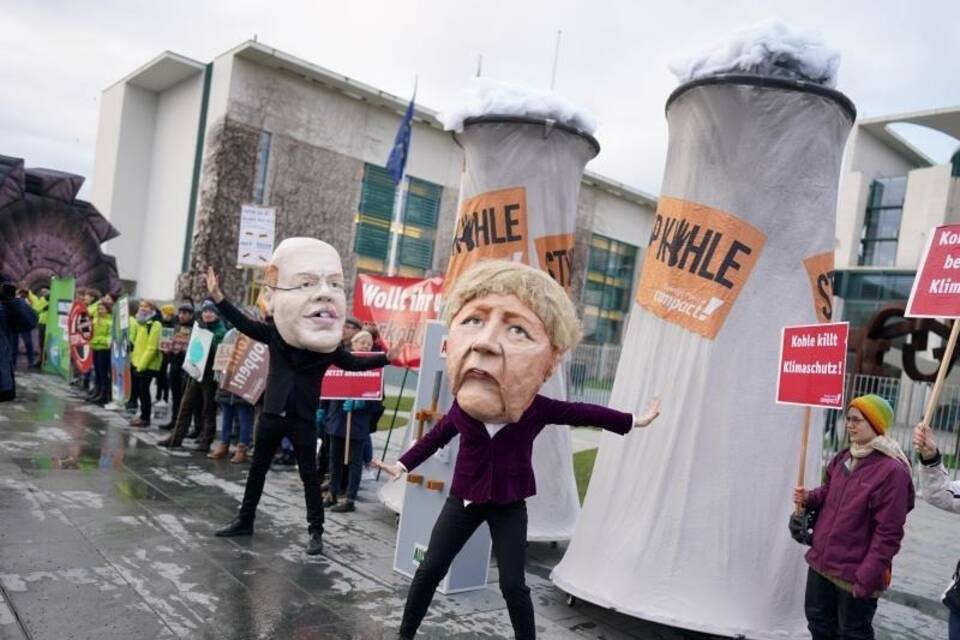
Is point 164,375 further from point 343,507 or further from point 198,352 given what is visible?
point 343,507

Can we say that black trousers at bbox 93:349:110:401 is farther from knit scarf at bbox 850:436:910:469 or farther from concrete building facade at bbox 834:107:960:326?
concrete building facade at bbox 834:107:960:326

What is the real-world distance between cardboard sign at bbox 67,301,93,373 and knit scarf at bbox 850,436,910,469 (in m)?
11.3

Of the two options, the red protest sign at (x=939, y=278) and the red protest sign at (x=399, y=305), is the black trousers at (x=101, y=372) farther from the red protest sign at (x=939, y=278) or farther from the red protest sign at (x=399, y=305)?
the red protest sign at (x=939, y=278)

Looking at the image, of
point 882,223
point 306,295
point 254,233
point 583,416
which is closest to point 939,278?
point 583,416

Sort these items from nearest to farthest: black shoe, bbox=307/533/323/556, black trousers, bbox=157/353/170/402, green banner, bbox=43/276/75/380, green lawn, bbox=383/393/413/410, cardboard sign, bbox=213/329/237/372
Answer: black shoe, bbox=307/533/323/556, cardboard sign, bbox=213/329/237/372, black trousers, bbox=157/353/170/402, green banner, bbox=43/276/75/380, green lawn, bbox=383/393/413/410

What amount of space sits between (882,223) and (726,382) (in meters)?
28.1

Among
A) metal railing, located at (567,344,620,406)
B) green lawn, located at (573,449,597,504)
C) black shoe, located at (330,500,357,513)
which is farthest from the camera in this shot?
metal railing, located at (567,344,620,406)

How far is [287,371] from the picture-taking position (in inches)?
204

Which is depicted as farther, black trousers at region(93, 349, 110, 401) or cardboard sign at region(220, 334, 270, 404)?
black trousers at region(93, 349, 110, 401)

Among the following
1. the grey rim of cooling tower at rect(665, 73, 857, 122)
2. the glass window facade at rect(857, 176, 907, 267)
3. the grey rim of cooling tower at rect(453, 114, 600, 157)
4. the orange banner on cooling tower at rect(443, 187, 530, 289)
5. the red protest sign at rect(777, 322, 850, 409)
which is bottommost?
the red protest sign at rect(777, 322, 850, 409)

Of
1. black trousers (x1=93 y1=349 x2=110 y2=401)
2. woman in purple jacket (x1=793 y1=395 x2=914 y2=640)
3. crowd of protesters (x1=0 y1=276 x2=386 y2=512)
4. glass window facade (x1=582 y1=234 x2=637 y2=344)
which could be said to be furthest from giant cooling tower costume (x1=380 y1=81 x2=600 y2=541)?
glass window facade (x1=582 y1=234 x2=637 y2=344)

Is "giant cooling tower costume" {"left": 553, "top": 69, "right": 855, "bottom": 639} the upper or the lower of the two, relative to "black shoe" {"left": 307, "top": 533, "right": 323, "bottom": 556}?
upper

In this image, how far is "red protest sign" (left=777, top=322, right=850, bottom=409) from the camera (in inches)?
139

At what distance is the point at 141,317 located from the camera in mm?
9445
